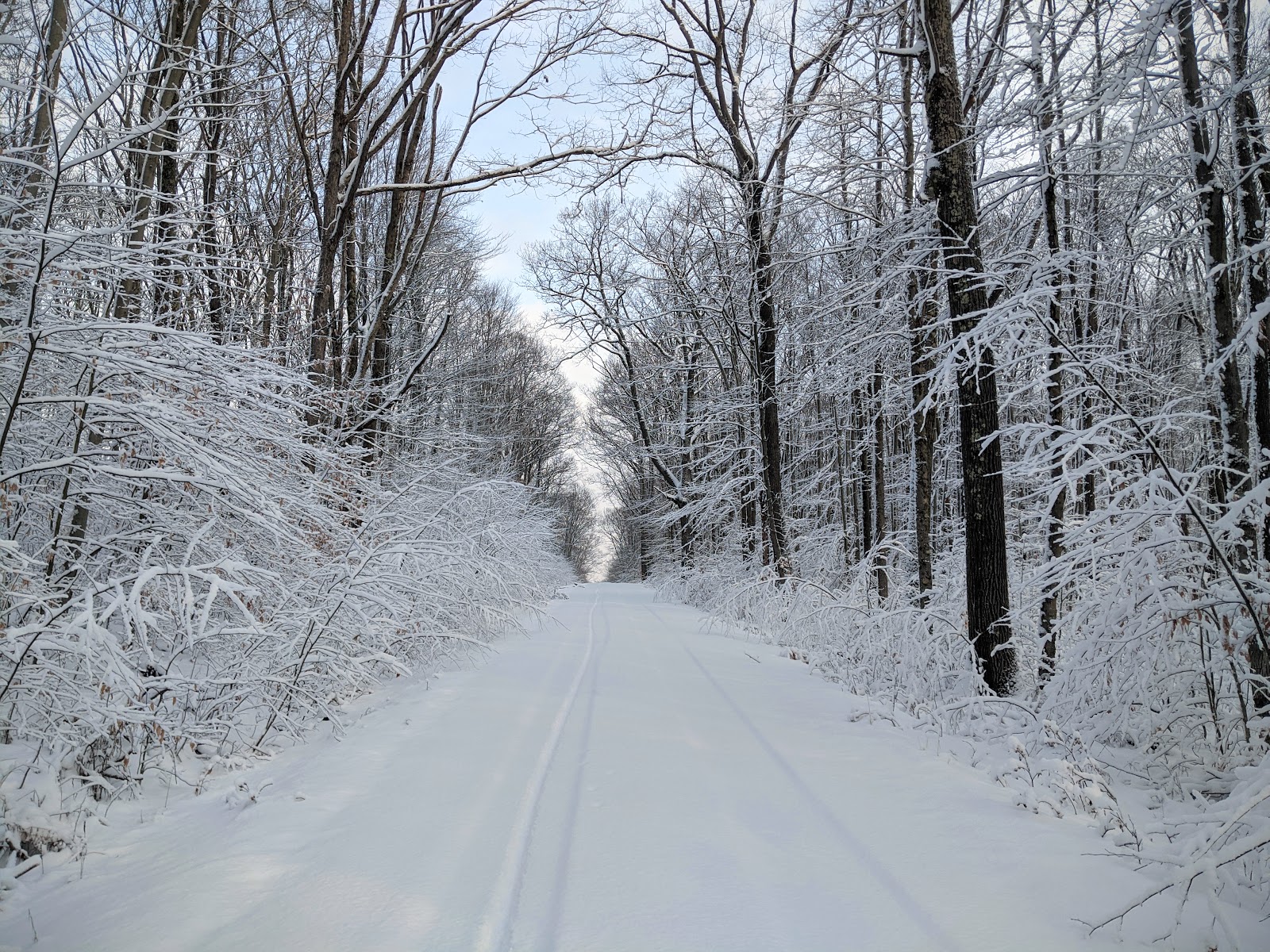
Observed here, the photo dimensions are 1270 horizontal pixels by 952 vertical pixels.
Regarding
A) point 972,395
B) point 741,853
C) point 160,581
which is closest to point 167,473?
point 160,581

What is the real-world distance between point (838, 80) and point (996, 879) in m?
10.4

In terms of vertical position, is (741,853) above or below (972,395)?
below

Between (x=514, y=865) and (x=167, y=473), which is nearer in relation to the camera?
(x=514, y=865)

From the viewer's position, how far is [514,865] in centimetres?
278

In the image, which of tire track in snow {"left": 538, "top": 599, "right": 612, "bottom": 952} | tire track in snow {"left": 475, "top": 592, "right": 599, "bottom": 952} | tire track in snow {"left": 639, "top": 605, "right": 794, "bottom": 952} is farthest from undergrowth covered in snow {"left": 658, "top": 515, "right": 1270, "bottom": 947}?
tire track in snow {"left": 475, "top": 592, "right": 599, "bottom": 952}

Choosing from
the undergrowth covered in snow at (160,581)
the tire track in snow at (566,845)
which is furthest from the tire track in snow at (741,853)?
the undergrowth covered in snow at (160,581)

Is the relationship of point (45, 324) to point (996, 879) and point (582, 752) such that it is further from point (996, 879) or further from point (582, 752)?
point (996, 879)

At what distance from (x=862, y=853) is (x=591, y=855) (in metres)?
1.24

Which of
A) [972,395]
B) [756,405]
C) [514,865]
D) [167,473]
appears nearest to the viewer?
[514,865]

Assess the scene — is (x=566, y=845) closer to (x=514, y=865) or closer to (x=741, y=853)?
(x=514, y=865)

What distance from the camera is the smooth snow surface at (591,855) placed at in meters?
2.34

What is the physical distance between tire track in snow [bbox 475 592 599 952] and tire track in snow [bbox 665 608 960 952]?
4.82ft

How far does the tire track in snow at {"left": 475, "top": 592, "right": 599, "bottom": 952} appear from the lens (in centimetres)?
228

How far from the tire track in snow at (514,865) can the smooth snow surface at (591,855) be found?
0.04ft
